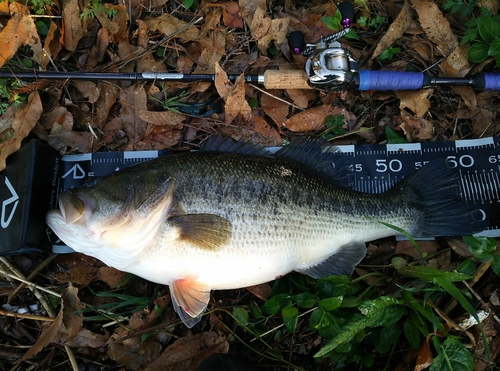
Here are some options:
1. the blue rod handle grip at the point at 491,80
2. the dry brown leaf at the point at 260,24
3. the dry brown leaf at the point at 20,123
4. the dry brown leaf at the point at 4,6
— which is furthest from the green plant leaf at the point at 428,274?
the dry brown leaf at the point at 4,6

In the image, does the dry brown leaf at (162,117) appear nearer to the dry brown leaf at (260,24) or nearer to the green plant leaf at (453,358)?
the dry brown leaf at (260,24)

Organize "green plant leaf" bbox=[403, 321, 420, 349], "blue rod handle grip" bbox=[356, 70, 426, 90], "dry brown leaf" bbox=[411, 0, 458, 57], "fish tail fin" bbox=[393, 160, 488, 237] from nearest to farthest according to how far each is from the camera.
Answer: "green plant leaf" bbox=[403, 321, 420, 349] → "fish tail fin" bbox=[393, 160, 488, 237] → "blue rod handle grip" bbox=[356, 70, 426, 90] → "dry brown leaf" bbox=[411, 0, 458, 57]

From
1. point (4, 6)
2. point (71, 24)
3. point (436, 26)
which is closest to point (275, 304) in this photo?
point (436, 26)

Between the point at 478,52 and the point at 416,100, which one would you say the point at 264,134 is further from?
the point at 478,52

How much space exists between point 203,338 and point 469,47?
2.88 metres

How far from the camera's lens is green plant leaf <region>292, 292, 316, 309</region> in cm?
253

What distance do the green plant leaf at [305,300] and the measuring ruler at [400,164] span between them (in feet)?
2.97

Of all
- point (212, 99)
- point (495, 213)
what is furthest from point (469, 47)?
point (212, 99)

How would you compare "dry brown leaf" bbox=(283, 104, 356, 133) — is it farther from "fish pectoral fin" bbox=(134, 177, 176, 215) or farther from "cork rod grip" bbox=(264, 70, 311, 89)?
"fish pectoral fin" bbox=(134, 177, 176, 215)

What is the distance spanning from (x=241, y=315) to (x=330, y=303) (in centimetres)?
62

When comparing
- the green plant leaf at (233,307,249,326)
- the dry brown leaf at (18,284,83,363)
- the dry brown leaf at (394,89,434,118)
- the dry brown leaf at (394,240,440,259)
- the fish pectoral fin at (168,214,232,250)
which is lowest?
the dry brown leaf at (18,284,83,363)

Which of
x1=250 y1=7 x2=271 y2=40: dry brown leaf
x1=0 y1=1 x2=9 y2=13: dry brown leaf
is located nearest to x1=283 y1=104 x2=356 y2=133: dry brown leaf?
x1=250 y1=7 x2=271 y2=40: dry brown leaf

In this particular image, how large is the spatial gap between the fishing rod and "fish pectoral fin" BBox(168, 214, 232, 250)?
114 centimetres

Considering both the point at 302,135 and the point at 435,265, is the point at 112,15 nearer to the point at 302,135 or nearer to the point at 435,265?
the point at 302,135
